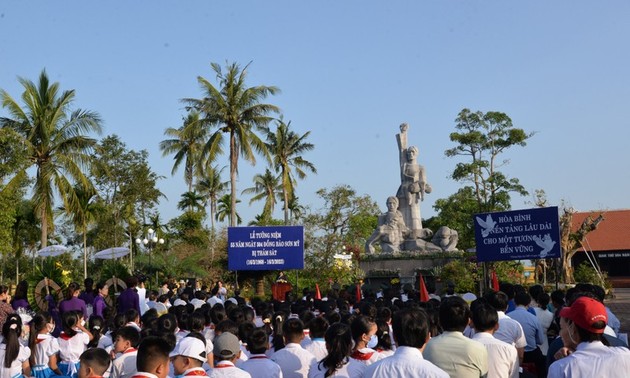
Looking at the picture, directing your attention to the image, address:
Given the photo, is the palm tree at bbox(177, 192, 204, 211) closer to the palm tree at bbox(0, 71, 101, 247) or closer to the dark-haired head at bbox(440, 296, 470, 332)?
the palm tree at bbox(0, 71, 101, 247)

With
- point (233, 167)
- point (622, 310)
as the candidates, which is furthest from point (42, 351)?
point (233, 167)

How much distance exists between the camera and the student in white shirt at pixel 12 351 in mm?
6227

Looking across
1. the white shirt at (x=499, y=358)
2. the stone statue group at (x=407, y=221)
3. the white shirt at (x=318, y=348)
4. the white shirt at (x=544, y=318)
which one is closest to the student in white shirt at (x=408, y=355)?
the white shirt at (x=499, y=358)

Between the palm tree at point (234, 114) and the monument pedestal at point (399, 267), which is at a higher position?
the palm tree at point (234, 114)

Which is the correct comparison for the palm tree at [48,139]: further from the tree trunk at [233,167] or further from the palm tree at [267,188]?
the palm tree at [267,188]

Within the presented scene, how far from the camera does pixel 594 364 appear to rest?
346cm

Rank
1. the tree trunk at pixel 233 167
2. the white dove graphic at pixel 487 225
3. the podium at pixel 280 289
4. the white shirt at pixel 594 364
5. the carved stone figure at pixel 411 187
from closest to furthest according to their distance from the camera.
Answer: the white shirt at pixel 594 364 → the white dove graphic at pixel 487 225 → the podium at pixel 280 289 → the carved stone figure at pixel 411 187 → the tree trunk at pixel 233 167

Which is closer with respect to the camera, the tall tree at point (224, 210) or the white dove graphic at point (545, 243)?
the white dove graphic at point (545, 243)

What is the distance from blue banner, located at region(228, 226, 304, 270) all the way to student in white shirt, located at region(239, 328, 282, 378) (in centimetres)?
1516

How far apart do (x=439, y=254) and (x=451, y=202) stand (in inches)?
841

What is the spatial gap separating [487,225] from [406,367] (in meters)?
12.6

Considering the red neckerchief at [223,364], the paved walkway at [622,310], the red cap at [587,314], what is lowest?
the paved walkway at [622,310]

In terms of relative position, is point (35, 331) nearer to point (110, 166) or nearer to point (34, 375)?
point (34, 375)

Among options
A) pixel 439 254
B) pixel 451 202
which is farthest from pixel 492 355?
pixel 451 202
